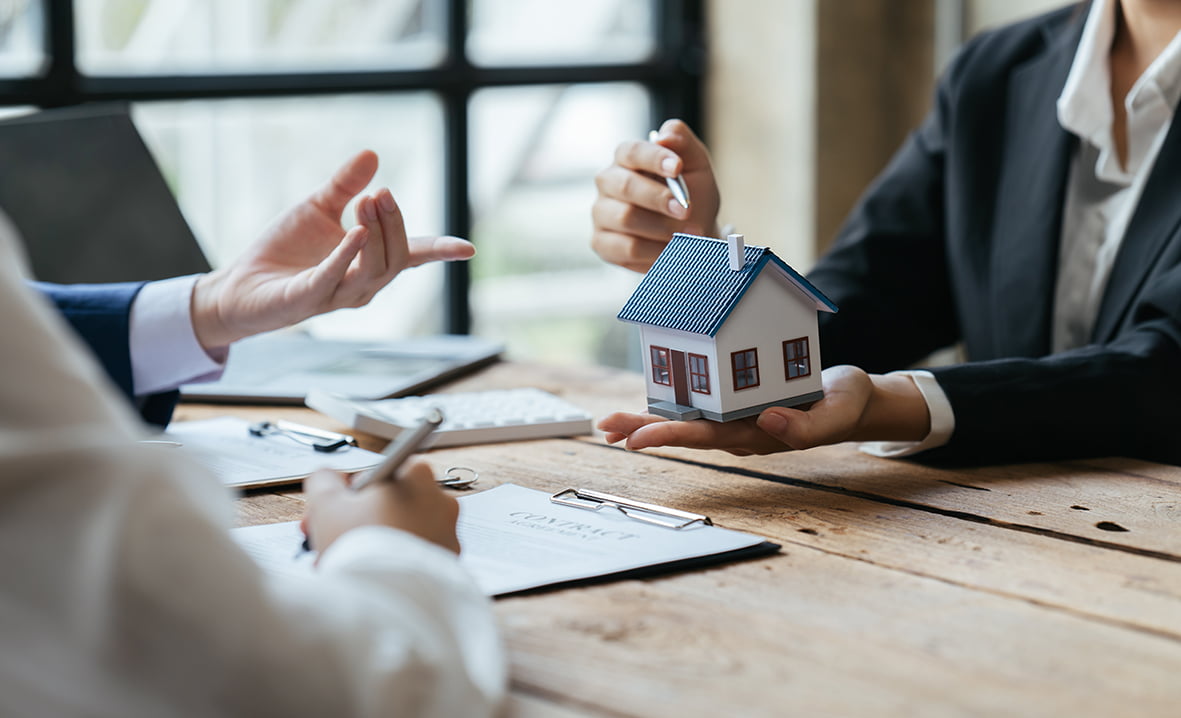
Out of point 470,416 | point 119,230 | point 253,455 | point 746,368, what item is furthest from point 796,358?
point 119,230

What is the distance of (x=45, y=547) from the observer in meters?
0.47

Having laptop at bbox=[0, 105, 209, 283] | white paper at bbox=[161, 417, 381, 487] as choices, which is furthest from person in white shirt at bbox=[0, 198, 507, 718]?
laptop at bbox=[0, 105, 209, 283]

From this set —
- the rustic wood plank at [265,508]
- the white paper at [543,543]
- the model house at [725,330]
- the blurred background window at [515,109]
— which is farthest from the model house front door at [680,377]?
the blurred background window at [515,109]

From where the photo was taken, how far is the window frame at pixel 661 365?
3.27 feet

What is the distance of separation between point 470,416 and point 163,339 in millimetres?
327

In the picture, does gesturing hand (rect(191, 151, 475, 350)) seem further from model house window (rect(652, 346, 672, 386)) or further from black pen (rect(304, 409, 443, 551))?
black pen (rect(304, 409, 443, 551))

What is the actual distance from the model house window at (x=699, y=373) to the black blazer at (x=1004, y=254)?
14.2 inches

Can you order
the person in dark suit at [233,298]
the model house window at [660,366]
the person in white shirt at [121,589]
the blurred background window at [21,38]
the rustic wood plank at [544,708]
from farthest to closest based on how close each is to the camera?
the blurred background window at [21,38]
the person in dark suit at [233,298]
the model house window at [660,366]
the rustic wood plank at [544,708]
the person in white shirt at [121,589]

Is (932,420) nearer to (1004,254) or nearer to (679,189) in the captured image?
(679,189)

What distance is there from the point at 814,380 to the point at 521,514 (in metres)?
0.29

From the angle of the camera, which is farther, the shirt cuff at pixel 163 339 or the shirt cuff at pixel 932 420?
the shirt cuff at pixel 163 339

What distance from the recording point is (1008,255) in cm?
155

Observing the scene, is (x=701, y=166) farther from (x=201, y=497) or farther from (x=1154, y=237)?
(x=201, y=497)

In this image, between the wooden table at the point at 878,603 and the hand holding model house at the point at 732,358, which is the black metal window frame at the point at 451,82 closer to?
the wooden table at the point at 878,603
